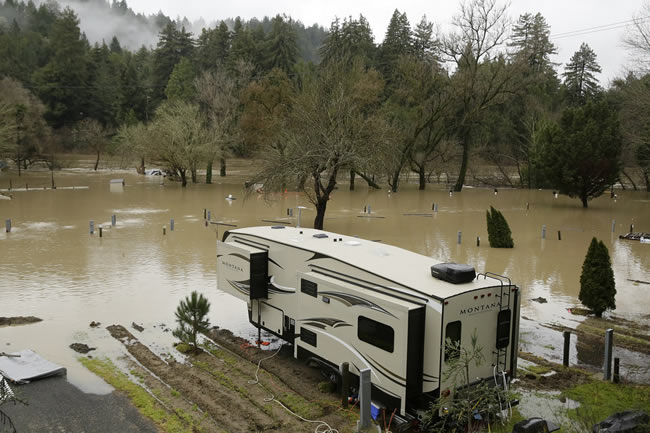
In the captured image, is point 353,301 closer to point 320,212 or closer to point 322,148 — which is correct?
point 322,148

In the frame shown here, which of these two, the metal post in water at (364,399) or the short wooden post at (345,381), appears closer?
the metal post in water at (364,399)

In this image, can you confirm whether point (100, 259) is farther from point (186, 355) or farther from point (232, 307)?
point (186, 355)

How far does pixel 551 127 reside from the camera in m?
44.7

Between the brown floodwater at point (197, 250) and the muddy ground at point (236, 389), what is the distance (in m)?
0.94

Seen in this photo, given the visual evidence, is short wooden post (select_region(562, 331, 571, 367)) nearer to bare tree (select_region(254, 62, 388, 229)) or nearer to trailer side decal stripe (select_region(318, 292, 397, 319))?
trailer side decal stripe (select_region(318, 292, 397, 319))

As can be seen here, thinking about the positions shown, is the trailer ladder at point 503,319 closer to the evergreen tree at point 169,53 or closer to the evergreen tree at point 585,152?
the evergreen tree at point 585,152

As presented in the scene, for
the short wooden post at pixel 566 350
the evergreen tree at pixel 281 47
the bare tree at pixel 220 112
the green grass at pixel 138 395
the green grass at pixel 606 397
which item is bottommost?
the green grass at pixel 138 395

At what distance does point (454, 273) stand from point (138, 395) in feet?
20.2

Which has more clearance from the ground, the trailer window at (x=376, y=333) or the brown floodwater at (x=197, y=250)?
the trailer window at (x=376, y=333)

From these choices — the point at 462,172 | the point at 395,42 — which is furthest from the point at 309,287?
the point at 395,42

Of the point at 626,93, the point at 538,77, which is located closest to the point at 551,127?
the point at 626,93

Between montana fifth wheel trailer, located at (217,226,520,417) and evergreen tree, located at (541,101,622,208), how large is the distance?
35360 mm

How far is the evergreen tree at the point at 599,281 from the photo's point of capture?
49.4 ft

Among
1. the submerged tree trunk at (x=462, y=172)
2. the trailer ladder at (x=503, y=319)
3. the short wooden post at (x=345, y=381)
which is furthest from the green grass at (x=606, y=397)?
the submerged tree trunk at (x=462, y=172)
